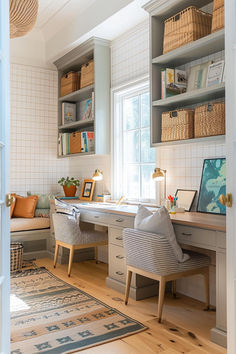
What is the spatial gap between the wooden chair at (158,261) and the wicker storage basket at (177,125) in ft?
3.03

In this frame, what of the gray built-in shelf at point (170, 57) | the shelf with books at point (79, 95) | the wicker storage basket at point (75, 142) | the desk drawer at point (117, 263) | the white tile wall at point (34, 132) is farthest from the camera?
the white tile wall at point (34, 132)

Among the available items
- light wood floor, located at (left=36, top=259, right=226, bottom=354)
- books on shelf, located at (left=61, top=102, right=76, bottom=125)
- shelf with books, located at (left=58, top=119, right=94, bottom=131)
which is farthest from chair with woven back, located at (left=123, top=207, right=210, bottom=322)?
books on shelf, located at (left=61, top=102, right=76, bottom=125)

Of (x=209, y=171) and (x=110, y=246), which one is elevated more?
(x=209, y=171)

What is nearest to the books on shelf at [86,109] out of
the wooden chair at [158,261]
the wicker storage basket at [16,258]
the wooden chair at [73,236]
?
the wooden chair at [73,236]

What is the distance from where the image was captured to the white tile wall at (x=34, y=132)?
5.14 meters

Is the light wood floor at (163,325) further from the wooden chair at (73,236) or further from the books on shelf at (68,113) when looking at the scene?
the books on shelf at (68,113)

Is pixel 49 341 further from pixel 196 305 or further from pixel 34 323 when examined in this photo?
pixel 196 305

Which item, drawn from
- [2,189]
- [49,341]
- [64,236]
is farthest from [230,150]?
[64,236]

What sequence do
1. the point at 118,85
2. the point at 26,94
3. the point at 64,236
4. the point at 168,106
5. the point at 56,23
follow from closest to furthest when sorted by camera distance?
the point at 168,106, the point at 64,236, the point at 118,85, the point at 56,23, the point at 26,94

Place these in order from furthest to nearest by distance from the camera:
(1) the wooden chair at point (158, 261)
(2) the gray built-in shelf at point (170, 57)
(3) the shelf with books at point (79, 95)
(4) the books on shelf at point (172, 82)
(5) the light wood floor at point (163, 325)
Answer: (3) the shelf with books at point (79, 95)
(4) the books on shelf at point (172, 82)
(2) the gray built-in shelf at point (170, 57)
(1) the wooden chair at point (158, 261)
(5) the light wood floor at point (163, 325)

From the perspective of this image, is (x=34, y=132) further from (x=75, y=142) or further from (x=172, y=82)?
(x=172, y=82)

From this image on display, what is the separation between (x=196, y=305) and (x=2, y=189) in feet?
7.03

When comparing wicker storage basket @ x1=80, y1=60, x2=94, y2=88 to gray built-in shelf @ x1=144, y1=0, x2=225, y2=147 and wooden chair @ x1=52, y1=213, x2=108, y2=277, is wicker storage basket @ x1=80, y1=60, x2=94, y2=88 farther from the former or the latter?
wooden chair @ x1=52, y1=213, x2=108, y2=277

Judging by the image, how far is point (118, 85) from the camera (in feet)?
14.0
